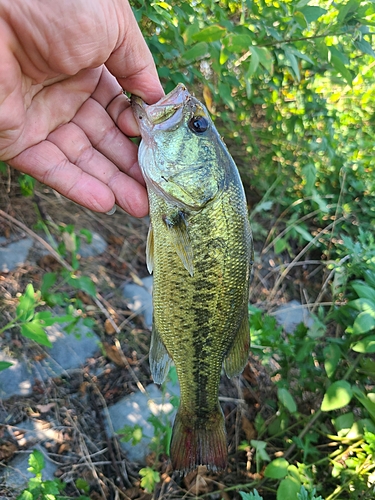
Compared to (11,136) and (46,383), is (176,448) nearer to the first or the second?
(46,383)

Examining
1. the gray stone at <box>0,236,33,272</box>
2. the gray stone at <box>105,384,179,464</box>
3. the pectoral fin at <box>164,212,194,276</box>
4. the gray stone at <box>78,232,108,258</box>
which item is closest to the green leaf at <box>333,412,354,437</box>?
the gray stone at <box>105,384,179,464</box>

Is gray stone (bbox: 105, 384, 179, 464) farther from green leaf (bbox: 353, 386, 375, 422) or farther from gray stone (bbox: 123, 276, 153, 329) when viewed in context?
green leaf (bbox: 353, 386, 375, 422)

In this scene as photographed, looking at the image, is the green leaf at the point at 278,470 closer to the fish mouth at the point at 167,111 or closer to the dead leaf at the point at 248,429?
the dead leaf at the point at 248,429

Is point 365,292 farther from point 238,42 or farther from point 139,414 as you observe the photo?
point 139,414

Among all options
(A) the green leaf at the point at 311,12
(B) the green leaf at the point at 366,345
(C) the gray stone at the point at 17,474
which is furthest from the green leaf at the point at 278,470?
(A) the green leaf at the point at 311,12

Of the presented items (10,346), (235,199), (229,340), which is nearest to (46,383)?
(10,346)

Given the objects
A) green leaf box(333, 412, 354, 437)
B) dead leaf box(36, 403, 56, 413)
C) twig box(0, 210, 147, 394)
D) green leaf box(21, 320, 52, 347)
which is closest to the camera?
green leaf box(21, 320, 52, 347)

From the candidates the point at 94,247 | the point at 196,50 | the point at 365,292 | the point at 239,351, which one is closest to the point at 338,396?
the point at 365,292
